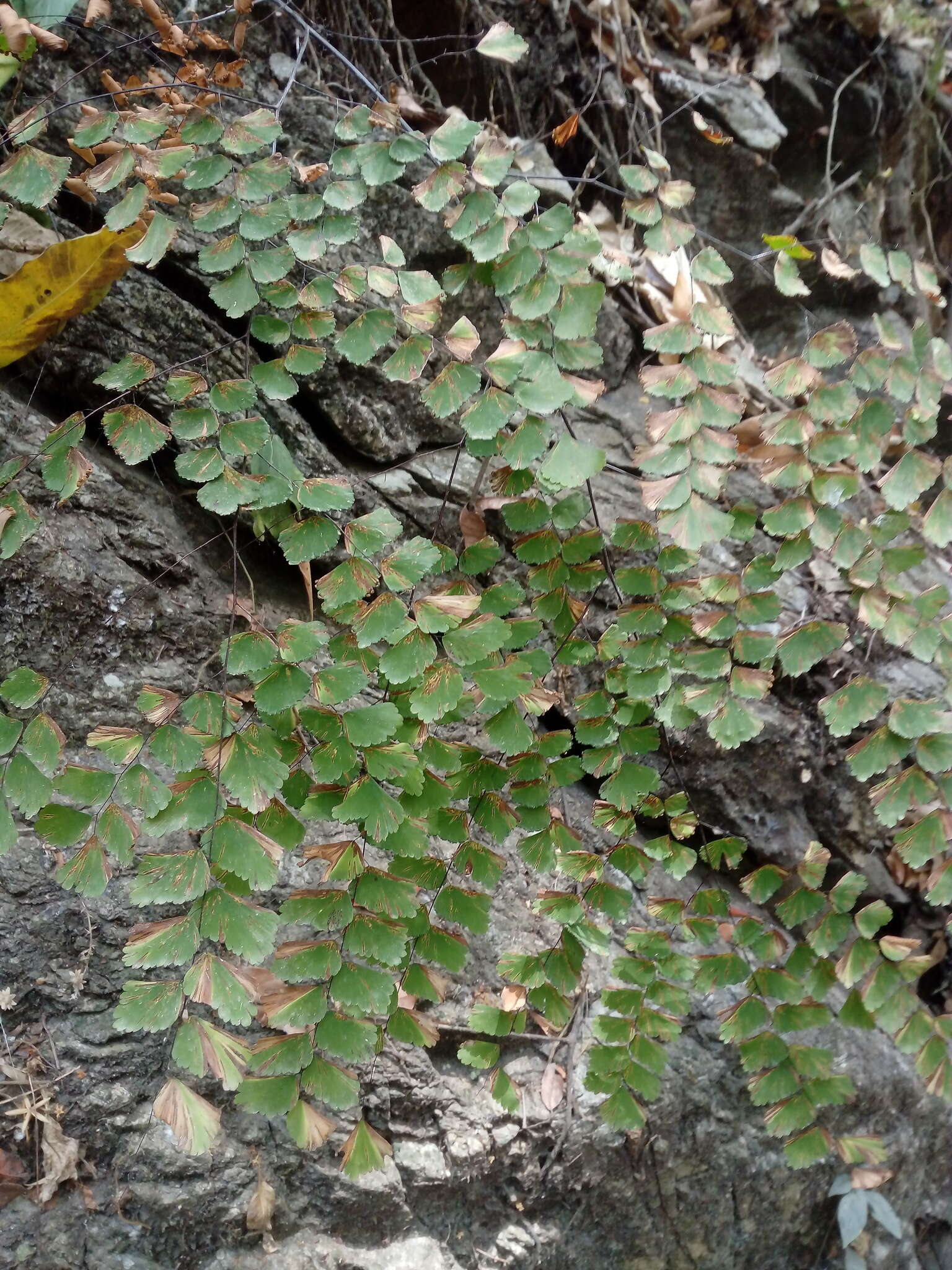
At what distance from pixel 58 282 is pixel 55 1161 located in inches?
49.1

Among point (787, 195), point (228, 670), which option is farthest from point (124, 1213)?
point (787, 195)

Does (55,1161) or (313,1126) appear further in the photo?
(55,1161)

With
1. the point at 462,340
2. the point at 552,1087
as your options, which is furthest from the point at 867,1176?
the point at 462,340

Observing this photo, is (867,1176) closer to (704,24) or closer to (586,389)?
(586,389)

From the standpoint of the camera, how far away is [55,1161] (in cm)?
107

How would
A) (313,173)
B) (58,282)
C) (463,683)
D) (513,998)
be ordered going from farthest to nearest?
(513,998) → (313,173) → (58,282) → (463,683)

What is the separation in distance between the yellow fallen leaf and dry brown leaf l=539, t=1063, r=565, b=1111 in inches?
57.9

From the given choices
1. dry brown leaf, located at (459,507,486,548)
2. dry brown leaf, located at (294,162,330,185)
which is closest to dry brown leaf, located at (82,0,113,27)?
dry brown leaf, located at (294,162,330,185)

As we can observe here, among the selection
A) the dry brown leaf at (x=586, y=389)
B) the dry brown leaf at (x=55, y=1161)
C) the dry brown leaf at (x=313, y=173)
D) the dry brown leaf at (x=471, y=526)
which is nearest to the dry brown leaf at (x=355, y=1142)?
the dry brown leaf at (x=55, y=1161)

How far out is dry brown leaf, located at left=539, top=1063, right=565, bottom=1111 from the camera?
134cm

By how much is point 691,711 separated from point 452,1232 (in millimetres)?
949

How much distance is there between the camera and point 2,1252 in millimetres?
1010

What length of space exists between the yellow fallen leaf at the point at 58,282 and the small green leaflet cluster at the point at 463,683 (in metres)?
0.08

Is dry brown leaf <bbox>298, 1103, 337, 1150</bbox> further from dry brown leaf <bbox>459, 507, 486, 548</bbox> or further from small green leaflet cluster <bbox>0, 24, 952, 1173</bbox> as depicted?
A: dry brown leaf <bbox>459, 507, 486, 548</bbox>
